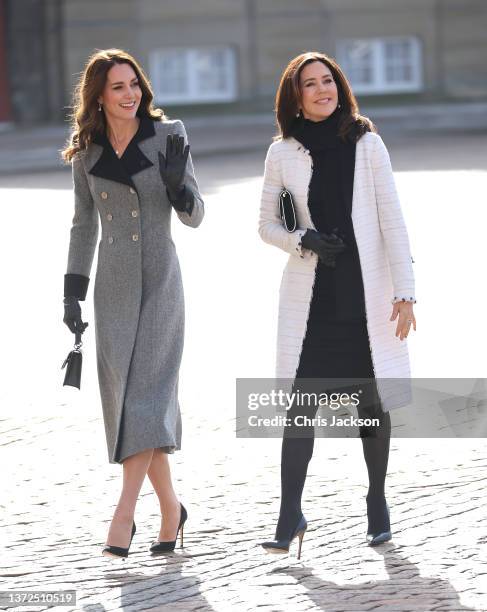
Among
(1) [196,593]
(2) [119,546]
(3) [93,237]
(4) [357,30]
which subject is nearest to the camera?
(1) [196,593]

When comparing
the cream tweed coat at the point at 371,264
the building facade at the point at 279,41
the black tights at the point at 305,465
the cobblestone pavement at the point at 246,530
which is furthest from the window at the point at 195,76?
the black tights at the point at 305,465

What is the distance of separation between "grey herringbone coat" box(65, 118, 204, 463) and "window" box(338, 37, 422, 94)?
2383 centimetres

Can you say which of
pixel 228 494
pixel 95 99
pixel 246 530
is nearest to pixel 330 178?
pixel 95 99

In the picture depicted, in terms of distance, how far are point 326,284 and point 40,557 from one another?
1.35 meters

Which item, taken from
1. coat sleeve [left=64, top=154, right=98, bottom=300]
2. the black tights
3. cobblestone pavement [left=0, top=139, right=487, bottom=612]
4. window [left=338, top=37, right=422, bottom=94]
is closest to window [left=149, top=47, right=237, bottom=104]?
window [left=338, top=37, right=422, bottom=94]

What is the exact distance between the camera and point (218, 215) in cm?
1492

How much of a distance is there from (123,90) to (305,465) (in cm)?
142

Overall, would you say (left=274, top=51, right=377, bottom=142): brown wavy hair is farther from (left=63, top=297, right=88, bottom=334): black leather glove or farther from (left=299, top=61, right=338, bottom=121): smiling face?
(left=63, top=297, right=88, bottom=334): black leather glove

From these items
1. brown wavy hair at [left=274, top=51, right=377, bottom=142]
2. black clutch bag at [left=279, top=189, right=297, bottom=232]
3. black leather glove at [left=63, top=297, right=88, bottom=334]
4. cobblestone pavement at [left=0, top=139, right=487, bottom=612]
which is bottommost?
cobblestone pavement at [left=0, top=139, right=487, bottom=612]

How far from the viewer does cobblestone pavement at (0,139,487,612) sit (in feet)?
16.0

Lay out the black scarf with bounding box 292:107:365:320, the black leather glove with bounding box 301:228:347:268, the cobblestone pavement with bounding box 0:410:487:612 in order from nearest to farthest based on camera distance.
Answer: the cobblestone pavement with bounding box 0:410:487:612 < the black leather glove with bounding box 301:228:347:268 < the black scarf with bounding box 292:107:365:320

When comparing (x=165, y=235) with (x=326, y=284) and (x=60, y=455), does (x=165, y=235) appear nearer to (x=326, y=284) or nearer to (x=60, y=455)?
(x=326, y=284)

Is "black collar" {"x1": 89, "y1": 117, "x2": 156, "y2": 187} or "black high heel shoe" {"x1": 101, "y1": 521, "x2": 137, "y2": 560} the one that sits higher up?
"black collar" {"x1": 89, "y1": 117, "x2": 156, "y2": 187}

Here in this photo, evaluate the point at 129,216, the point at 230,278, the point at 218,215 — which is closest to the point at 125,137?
the point at 129,216
